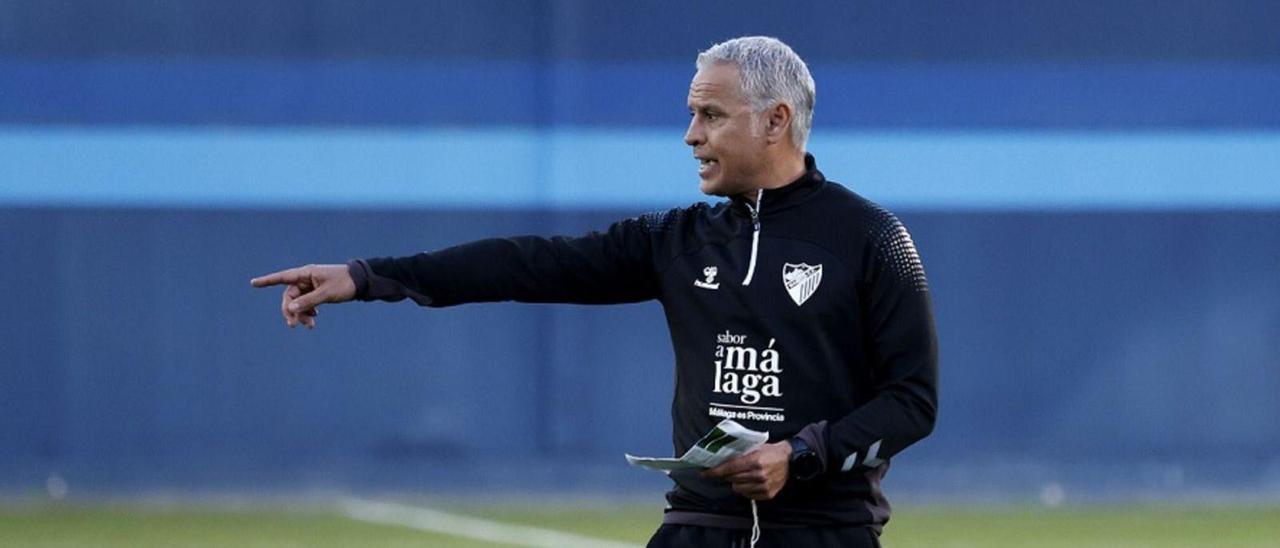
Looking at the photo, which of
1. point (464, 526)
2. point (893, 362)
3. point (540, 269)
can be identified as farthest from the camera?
point (464, 526)

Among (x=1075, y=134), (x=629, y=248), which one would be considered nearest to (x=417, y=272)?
(x=629, y=248)

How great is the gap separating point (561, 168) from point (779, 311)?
5927 mm

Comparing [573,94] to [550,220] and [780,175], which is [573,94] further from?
[780,175]

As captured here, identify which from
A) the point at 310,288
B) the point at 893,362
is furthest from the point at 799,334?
the point at 310,288

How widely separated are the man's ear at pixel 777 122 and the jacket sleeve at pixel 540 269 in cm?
37

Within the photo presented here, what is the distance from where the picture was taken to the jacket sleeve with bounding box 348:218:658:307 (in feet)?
15.5

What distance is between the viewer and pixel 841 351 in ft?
14.7

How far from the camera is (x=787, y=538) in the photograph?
4.51 metres

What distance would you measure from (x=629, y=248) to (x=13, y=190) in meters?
6.06

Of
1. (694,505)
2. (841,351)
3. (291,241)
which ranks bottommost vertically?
(694,505)

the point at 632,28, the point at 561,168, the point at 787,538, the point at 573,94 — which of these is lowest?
the point at 787,538

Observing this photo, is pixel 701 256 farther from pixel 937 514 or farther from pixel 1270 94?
pixel 1270 94

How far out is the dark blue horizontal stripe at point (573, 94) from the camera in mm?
10148

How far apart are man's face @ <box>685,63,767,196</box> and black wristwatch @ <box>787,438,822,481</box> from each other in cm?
57
